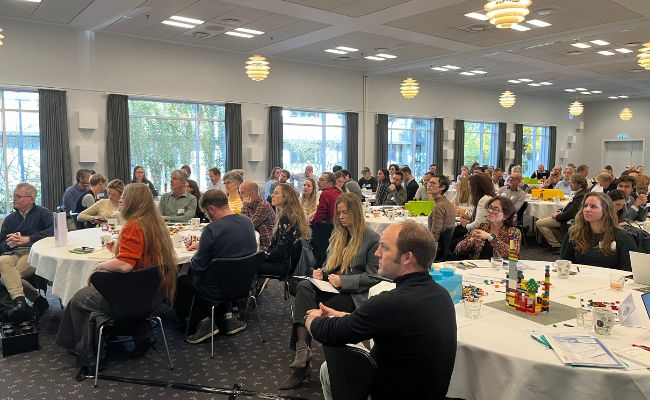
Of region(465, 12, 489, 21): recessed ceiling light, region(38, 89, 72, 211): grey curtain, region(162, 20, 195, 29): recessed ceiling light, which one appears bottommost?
region(38, 89, 72, 211): grey curtain

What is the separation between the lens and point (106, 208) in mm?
5902

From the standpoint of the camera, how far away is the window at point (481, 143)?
1709 cm

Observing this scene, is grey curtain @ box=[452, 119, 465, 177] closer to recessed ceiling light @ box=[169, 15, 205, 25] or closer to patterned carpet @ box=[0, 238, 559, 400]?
recessed ceiling light @ box=[169, 15, 205, 25]

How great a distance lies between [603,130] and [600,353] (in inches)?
868

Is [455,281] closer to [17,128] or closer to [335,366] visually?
[335,366]

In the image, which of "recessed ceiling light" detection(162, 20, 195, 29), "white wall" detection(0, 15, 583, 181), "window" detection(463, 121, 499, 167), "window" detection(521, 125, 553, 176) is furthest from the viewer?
"window" detection(521, 125, 553, 176)

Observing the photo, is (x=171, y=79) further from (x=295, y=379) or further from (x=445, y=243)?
(x=295, y=379)

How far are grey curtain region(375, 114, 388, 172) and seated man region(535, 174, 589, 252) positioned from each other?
6.02 metres

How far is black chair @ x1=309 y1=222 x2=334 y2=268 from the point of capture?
5145 mm

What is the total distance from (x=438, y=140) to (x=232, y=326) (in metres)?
12.3

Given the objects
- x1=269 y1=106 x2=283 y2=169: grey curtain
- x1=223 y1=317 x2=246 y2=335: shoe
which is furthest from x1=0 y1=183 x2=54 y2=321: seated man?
x1=269 y1=106 x2=283 y2=169: grey curtain

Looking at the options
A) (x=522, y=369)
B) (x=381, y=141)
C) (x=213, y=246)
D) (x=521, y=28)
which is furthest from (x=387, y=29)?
(x=522, y=369)

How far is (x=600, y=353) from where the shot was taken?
208 cm

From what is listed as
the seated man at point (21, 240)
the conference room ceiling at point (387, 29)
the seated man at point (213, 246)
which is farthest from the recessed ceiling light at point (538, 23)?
the seated man at point (21, 240)
